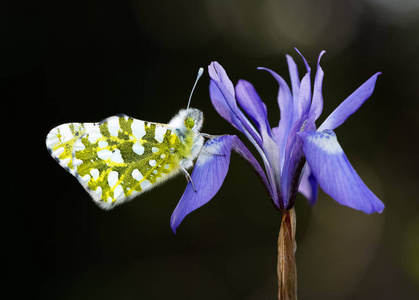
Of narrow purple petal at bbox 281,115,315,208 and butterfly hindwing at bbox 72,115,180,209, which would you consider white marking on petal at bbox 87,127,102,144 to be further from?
narrow purple petal at bbox 281,115,315,208

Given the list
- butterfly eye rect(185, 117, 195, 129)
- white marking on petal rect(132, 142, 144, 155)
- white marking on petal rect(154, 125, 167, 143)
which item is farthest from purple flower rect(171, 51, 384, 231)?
white marking on petal rect(132, 142, 144, 155)

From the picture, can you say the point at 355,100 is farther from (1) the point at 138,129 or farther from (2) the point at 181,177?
(2) the point at 181,177

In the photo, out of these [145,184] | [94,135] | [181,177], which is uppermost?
[94,135]

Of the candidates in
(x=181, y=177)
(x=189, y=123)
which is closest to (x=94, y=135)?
(x=189, y=123)

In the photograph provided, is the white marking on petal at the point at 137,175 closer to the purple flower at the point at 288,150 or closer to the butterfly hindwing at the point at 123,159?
the butterfly hindwing at the point at 123,159

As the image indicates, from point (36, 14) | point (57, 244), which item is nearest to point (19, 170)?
point (57, 244)

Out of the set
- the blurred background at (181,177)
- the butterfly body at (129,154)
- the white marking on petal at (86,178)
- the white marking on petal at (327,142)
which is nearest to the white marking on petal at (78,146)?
the butterfly body at (129,154)

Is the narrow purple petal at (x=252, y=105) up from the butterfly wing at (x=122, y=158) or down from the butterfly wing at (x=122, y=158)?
up
